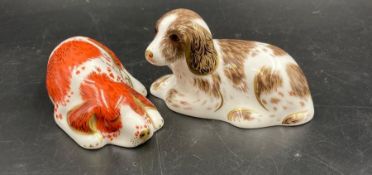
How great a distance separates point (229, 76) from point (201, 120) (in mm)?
316

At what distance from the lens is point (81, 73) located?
231 centimetres

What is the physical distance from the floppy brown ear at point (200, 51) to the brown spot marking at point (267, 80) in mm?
214

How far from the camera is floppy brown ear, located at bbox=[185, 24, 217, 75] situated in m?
2.16

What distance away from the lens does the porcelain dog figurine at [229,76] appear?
2.21 meters

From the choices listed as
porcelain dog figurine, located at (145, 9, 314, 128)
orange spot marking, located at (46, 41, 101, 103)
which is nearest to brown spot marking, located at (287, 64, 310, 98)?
porcelain dog figurine, located at (145, 9, 314, 128)

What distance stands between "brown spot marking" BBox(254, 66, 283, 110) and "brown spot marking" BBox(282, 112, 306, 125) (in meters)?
0.19

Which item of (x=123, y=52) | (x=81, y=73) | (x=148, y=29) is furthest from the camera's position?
(x=148, y=29)

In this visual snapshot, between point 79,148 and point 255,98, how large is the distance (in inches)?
35.2

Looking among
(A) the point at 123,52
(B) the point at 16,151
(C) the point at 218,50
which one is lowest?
(B) the point at 16,151

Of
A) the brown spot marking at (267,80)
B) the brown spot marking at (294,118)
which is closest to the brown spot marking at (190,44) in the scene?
the brown spot marking at (267,80)

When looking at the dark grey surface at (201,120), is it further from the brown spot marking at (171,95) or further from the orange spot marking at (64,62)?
the orange spot marking at (64,62)

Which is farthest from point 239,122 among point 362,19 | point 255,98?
point 362,19

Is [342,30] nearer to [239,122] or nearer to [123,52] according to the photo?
[239,122]

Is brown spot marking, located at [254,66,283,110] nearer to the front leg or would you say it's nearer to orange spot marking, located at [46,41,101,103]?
the front leg
